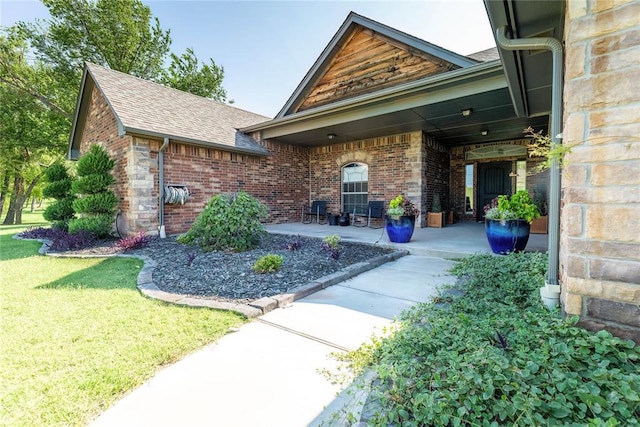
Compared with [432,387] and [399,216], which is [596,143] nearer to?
[432,387]

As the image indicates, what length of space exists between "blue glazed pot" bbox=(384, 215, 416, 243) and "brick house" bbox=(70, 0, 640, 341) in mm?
2338

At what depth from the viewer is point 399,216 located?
209 inches

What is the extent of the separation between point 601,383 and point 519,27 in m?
2.85

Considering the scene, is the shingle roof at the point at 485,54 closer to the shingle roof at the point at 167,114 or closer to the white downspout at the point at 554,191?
the white downspout at the point at 554,191

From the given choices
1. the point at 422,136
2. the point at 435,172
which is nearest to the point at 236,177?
the point at 422,136

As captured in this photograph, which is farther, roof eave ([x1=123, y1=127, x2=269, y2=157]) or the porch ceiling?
roof eave ([x1=123, y1=127, x2=269, y2=157])

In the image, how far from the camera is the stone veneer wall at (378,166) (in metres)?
7.73

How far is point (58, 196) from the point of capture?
8133mm

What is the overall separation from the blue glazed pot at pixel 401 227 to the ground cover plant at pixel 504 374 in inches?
134

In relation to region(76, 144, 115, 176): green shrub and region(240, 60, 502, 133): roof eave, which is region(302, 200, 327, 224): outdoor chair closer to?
region(240, 60, 502, 133): roof eave

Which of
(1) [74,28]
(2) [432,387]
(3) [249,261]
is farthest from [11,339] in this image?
(1) [74,28]

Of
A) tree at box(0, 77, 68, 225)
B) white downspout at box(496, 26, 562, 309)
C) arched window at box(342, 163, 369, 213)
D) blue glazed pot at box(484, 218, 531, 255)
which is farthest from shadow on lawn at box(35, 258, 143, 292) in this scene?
tree at box(0, 77, 68, 225)

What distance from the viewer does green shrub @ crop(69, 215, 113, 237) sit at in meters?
6.22

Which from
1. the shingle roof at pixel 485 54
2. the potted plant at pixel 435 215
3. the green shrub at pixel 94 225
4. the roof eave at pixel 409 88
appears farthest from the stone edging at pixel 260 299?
the shingle roof at pixel 485 54
